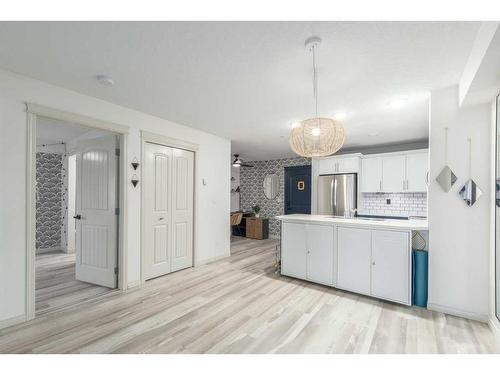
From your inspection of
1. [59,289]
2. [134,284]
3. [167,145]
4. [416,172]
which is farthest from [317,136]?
[59,289]

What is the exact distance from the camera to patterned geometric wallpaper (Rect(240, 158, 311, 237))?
7297 mm

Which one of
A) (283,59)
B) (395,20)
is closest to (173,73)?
(283,59)

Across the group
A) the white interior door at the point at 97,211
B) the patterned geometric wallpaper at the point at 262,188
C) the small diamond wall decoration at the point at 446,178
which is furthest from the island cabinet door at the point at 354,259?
the patterned geometric wallpaper at the point at 262,188

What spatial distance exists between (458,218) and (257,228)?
5.13 meters

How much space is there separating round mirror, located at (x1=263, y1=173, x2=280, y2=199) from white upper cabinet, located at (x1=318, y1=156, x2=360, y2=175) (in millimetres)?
1914

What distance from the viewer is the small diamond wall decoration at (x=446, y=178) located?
2.58m

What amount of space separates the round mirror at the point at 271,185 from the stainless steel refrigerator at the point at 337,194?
1.97 m

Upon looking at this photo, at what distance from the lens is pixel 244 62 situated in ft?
6.88

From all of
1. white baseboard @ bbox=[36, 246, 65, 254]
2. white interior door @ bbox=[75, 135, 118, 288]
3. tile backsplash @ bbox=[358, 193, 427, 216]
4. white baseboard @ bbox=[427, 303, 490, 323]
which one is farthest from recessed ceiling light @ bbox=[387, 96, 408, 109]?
white baseboard @ bbox=[36, 246, 65, 254]

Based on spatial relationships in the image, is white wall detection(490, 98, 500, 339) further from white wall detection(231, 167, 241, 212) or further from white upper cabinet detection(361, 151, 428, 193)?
white wall detection(231, 167, 241, 212)

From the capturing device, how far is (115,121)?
3.16m

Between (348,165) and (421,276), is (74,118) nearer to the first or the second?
(421,276)
